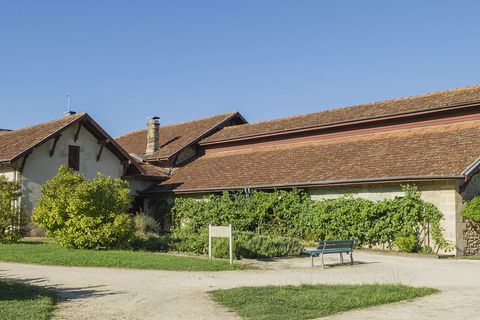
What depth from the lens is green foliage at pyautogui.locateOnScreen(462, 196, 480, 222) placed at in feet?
65.3

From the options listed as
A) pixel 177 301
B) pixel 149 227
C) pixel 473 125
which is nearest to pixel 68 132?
pixel 149 227

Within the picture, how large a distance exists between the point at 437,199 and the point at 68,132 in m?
17.4

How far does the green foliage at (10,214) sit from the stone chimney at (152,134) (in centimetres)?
1264

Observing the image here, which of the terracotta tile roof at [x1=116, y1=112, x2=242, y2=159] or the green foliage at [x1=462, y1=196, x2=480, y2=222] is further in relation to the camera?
the terracotta tile roof at [x1=116, y1=112, x2=242, y2=159]

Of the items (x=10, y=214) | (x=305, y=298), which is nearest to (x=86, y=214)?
(x=10, y=214)

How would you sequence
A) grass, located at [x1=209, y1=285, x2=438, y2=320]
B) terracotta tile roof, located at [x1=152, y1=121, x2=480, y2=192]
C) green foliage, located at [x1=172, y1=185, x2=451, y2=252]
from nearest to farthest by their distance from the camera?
grass, located at [x1=209, y1=285, x2=438, y2=320], green foliage, located at [x1=172, y1=185, x2=451, y2=252], terracotta tile roof, located at [x1=152, y1=121, x2=480, y2=192]

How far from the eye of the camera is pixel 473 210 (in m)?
20.0

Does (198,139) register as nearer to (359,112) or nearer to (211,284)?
(359,112)

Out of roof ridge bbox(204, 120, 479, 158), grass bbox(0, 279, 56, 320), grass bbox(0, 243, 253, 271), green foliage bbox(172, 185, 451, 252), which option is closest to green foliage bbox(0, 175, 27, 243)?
grass bbox(0, 243, 253, 271)

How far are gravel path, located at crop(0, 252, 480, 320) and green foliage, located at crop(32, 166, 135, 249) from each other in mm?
4172

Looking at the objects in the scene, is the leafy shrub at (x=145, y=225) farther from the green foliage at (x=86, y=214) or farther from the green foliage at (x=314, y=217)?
the green foliage at (x=86, y=214)

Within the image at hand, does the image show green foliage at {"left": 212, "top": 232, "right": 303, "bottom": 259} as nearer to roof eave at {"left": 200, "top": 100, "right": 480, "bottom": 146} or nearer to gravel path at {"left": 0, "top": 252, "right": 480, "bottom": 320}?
gravel path at {"left": 0, "top": 252, "right": 480, "bottom": 320}

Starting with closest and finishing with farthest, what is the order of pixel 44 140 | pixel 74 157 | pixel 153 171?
pixel 44 140 < pixel 74 157 < pixel 153 171

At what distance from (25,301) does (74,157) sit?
65.5ft
